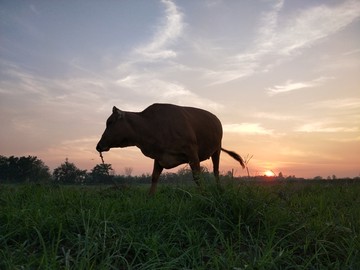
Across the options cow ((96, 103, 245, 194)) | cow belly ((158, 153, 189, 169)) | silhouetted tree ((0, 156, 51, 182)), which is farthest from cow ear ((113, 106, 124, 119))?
silhouetted tree ((0, 156, 51, 182))

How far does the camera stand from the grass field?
122 inches

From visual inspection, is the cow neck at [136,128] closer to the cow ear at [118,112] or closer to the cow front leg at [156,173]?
the cow ear at [118,112]

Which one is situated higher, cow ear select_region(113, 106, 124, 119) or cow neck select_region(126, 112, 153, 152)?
cow ear select_region(113, 106, 124, 119)

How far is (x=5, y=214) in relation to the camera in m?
4.15

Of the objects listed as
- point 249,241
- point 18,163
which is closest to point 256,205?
point 249,241

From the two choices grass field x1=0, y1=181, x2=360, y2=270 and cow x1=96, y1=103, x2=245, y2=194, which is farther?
cow x1=96, y1=103, x2=245, y2=194

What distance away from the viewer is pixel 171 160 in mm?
8867

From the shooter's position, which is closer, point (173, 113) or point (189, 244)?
point (189, 244)

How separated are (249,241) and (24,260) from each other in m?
2.05

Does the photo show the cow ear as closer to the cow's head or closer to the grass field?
the cow's head

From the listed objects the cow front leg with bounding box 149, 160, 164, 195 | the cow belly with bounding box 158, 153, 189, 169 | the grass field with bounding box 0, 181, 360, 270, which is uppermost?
the cow belly with bounding box 158, 153, 189, 169

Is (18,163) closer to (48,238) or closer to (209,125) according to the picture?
(209,125)

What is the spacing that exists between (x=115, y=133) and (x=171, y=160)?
1488mm

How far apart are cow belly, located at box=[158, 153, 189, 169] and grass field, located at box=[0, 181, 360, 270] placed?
13.2ft
